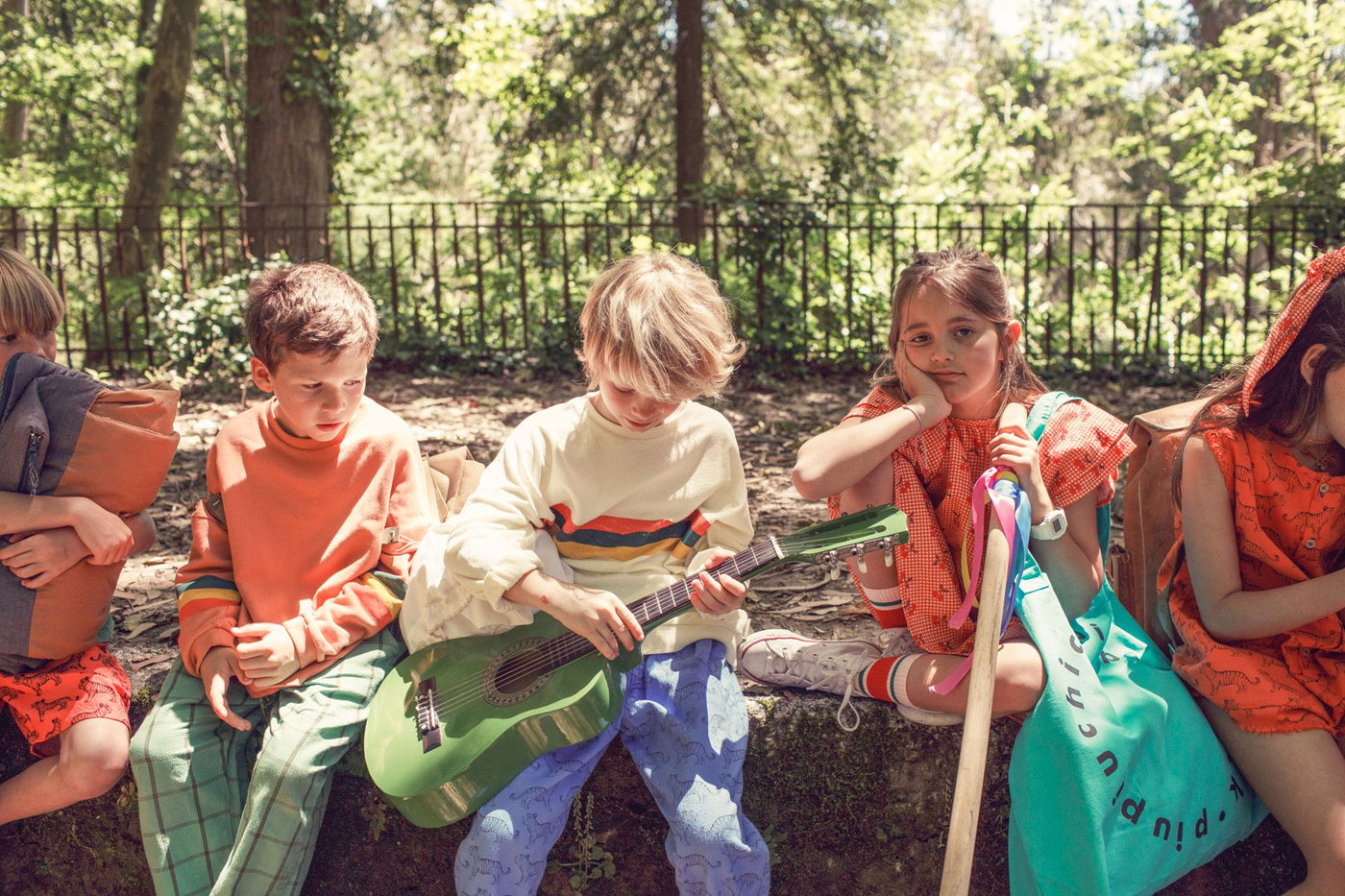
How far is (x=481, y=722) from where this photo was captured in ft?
7.50

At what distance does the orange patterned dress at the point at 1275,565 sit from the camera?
2.38m

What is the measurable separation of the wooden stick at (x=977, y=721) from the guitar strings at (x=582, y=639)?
0.24 meters

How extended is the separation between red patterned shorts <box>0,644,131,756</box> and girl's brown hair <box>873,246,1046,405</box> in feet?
6.69

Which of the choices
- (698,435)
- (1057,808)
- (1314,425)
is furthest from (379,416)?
(1314,425)

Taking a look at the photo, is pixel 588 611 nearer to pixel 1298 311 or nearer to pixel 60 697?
pixel 60 697

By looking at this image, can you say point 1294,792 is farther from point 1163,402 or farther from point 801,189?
point 801,189

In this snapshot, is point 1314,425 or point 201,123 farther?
point 201,123

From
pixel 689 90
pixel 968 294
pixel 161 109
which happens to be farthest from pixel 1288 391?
pixel 161 109

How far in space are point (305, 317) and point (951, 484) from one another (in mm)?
1614

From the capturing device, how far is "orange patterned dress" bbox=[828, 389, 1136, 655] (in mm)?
2480

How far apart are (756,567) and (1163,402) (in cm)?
700

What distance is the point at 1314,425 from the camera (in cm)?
244

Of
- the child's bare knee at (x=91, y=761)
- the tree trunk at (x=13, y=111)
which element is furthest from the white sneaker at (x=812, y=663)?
the tree trunk at (x=13, y=111)

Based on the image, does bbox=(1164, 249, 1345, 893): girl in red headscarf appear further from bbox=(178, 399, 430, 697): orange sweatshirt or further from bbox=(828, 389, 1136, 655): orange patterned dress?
bbox=(178, 399, 430, 697): orange sweatshirt
